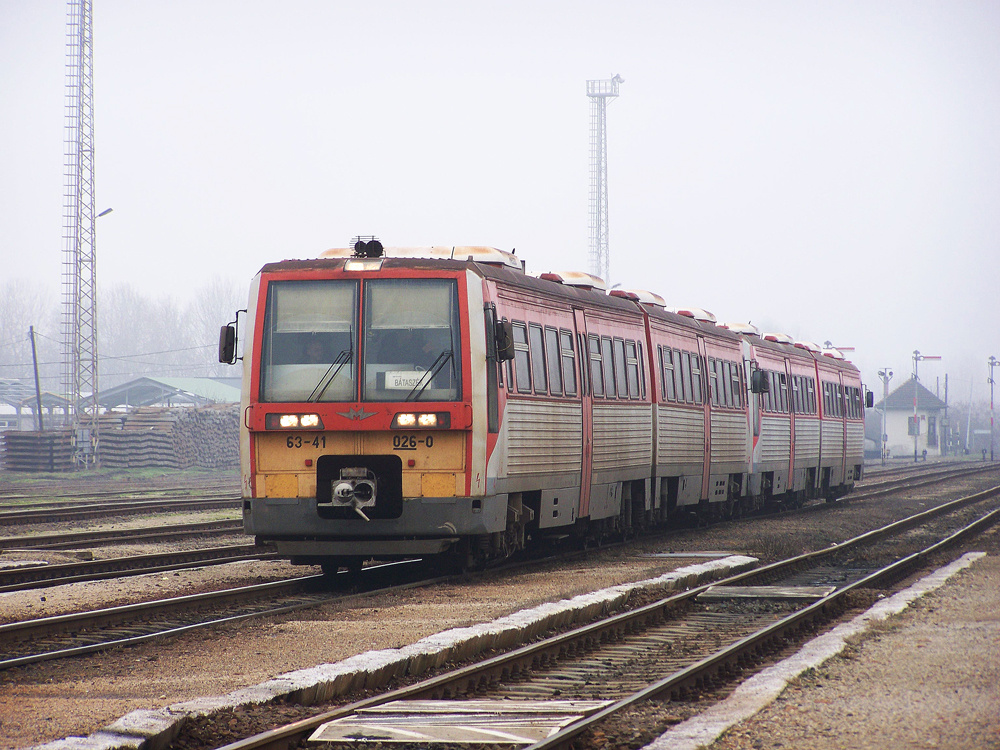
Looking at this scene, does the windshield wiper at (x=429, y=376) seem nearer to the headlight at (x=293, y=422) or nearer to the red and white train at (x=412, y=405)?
the red and white train at (x=412, y=405)

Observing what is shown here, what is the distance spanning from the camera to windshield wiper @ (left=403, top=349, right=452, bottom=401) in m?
12.7

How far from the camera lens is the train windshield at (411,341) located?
12734mm

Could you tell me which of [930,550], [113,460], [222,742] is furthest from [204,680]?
[113,460]

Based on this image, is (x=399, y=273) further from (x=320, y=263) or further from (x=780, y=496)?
(x=780, y=496)

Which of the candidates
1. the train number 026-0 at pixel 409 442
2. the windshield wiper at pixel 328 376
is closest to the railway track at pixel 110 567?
the windshield wiper at pixel 328 376

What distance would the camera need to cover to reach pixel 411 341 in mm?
12883

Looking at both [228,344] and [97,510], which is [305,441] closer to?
[228,344]

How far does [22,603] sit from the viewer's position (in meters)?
11.9

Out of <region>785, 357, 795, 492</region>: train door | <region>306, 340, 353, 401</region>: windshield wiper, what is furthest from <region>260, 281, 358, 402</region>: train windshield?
<region>785, 357, 795, 492</region>: train door

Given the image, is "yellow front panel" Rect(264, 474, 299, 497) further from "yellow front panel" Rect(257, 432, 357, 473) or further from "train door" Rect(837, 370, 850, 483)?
"train door" Rect(837, 370, 850, 483)

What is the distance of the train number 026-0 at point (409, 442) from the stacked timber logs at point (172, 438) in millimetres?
44618

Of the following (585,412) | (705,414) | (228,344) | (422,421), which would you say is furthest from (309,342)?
(705,414)

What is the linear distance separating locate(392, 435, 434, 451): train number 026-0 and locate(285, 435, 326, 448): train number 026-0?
71 centimetres

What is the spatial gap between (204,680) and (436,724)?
1.92m
